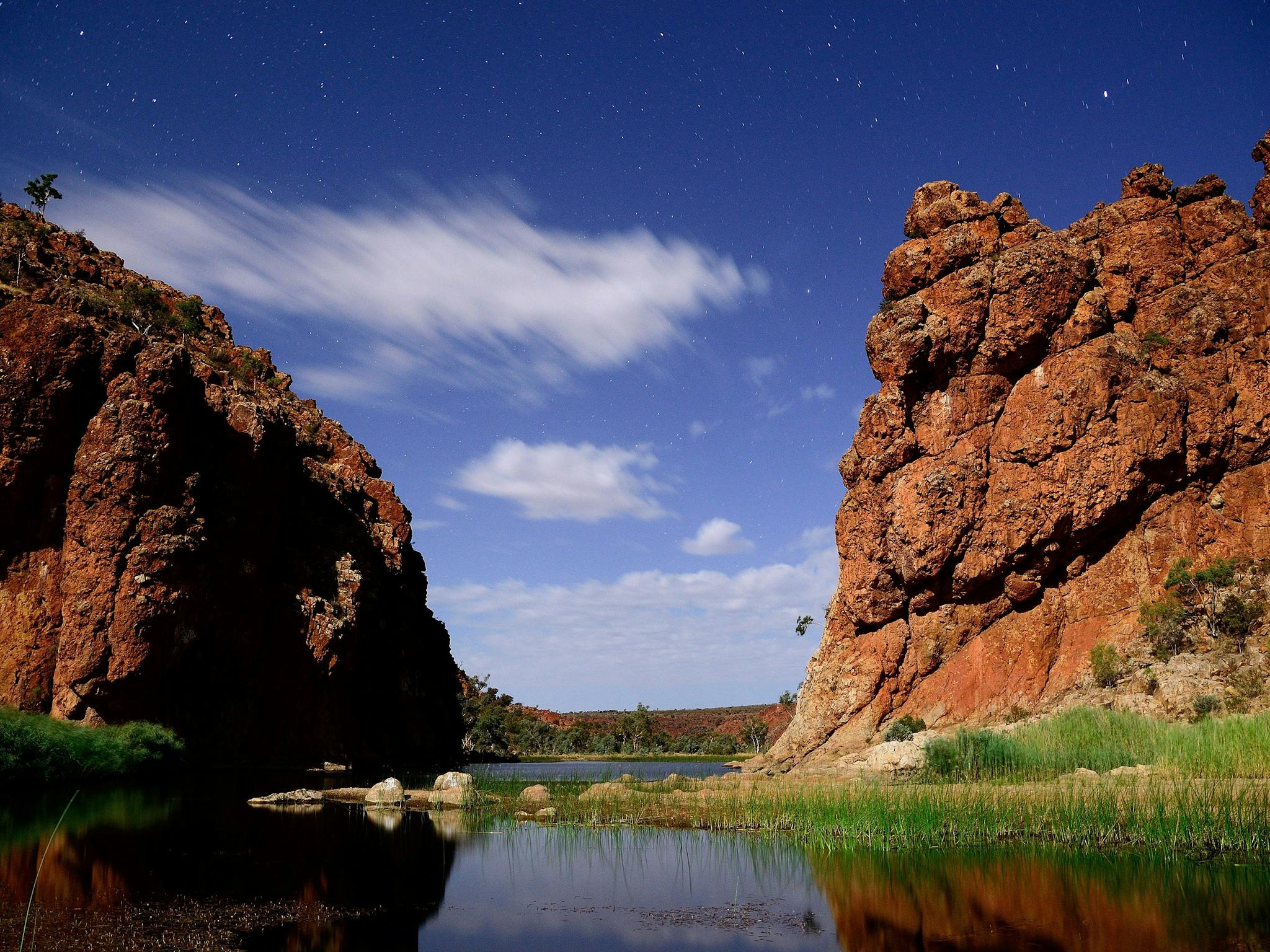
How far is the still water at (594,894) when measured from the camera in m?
13.3

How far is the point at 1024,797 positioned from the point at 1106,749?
1099 centimetres

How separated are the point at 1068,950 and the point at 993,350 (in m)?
58.0

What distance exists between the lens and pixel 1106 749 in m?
32.2

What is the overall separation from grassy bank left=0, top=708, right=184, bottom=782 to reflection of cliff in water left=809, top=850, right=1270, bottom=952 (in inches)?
1352

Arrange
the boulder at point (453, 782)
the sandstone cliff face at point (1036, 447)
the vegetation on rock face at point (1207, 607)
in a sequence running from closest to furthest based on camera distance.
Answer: the boulder at point (453, 782) < the vegetation on rock face at point (1207, 607) < the sandstone cliff face at point (1036, 447)

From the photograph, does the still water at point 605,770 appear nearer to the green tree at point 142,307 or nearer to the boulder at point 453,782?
the boulder at point 453,782

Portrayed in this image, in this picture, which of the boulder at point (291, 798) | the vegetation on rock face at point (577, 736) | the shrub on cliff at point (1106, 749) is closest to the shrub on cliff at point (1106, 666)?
the shrub on cliff at point (1106, 749)

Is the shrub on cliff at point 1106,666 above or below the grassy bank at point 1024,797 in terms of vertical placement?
above

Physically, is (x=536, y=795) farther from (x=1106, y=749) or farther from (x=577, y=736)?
(x=577, y=736)

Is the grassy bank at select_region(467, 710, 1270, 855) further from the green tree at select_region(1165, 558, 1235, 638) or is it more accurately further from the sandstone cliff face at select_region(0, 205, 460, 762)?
the sandstone cliff face at select_region(0, 205, 460, 762)

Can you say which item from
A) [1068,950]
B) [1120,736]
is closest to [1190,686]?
[1120,736]

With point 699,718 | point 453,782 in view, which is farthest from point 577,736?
point 453,782

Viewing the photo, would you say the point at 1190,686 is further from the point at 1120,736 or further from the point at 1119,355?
the point at 1119,355

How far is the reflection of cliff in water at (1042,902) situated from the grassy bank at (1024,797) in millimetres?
1654
